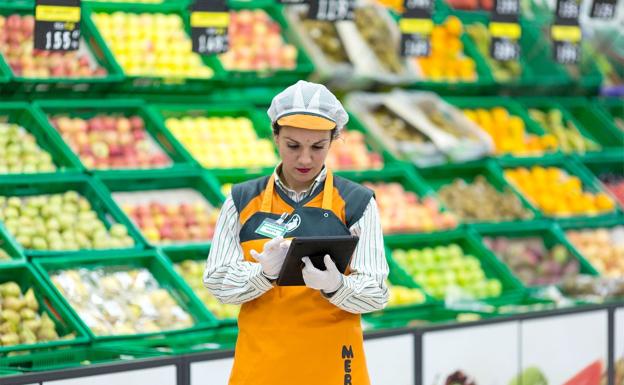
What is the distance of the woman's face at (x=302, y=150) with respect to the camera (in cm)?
378

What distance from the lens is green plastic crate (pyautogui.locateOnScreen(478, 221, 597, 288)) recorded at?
8.19 meters

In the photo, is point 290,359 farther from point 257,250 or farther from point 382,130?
point 382,130

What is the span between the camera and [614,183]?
9398mm

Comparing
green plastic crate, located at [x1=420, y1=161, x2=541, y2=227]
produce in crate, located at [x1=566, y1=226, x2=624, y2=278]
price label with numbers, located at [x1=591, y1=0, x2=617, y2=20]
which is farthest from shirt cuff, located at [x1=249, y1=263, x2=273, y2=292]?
price label with numbers, located at [x1=591, y1=0, x2=617, y2=20]

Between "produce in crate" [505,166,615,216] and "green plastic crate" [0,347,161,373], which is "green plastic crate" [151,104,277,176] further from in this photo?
"produce in crate" [505,166,615,216]

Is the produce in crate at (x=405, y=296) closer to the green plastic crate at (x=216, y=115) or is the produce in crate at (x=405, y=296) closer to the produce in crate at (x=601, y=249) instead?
the green plastic crate at (x=216, y=115)

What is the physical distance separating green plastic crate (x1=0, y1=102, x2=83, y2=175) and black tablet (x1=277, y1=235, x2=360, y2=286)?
3.08 metres

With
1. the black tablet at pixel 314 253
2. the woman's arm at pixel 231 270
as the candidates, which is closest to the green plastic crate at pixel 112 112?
the woman's arm at pixel 231 270

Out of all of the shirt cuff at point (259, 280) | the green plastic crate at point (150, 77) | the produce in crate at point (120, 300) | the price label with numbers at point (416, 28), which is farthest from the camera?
the price label with numbers at point (416, 28)

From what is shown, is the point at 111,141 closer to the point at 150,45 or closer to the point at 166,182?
the point at 166,182

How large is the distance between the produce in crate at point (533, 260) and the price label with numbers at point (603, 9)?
183 cm

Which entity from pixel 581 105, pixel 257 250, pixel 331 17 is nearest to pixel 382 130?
pixel 331 17

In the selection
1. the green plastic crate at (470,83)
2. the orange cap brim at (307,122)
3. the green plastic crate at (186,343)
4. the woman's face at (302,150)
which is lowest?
the green plastic crate at (186,343)

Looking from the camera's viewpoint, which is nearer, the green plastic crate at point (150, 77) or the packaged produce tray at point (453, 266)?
the green plastic crate at point (150, 77)
